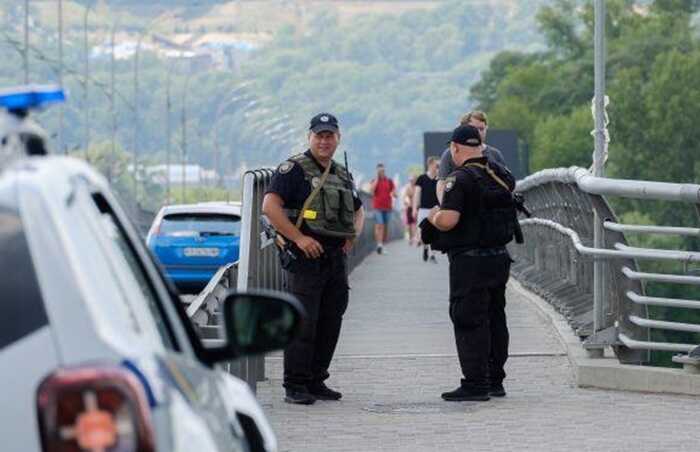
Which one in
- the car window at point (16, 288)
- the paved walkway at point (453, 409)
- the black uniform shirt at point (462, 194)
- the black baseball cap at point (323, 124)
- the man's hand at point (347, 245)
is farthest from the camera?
the man's hand at point (347, 245)

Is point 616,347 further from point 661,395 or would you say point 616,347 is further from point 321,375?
point 321,375

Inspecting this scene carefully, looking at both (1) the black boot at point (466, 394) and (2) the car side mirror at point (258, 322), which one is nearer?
(2) the car side mirror at point (258, 322)

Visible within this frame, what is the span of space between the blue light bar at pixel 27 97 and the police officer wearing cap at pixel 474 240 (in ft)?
30.0

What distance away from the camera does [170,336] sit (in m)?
5.30

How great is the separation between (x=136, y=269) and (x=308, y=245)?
322 inches

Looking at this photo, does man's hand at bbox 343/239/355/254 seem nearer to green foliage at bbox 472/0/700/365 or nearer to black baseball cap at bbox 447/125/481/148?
black baseball cap at bbox 447/125/481/148

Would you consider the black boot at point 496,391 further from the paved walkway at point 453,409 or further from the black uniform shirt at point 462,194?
the black uniform shirt at point 462,194

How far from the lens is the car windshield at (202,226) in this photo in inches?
1228

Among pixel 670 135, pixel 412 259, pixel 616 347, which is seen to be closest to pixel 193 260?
pixel 412 259

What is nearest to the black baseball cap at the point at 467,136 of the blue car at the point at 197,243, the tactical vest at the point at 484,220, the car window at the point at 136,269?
the tactical vest at the point at 484,220

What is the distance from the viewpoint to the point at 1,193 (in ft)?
13.4

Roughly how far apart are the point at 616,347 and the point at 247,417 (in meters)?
8.80

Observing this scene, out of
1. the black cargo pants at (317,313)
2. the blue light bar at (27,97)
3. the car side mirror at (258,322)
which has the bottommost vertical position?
the black cargo pants at (317,313)

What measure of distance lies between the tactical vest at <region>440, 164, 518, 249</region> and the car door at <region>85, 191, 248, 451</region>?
8.01m
